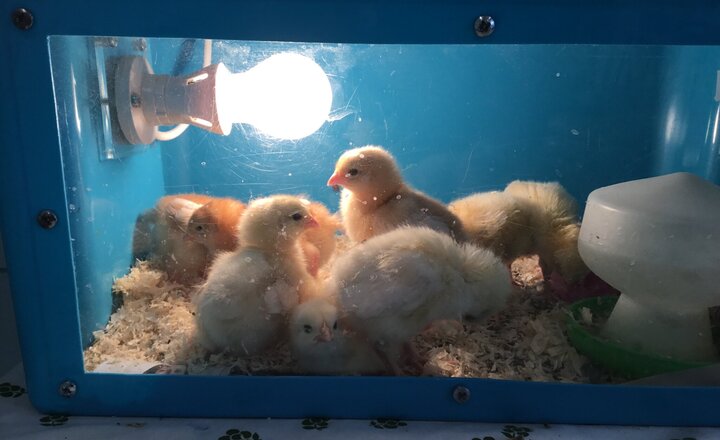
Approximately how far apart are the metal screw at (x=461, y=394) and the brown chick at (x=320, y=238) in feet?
1.09

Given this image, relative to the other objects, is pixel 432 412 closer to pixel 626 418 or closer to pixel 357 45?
pixel 626 418

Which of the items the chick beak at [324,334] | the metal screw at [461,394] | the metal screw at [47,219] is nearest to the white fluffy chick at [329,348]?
the chick beak at [324,334]

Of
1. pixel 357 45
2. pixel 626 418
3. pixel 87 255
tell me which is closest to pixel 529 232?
pixel 626 418

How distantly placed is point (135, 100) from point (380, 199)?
482mm

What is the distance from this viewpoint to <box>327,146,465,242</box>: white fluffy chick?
915 mm

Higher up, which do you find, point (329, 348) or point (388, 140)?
point (388, 140)

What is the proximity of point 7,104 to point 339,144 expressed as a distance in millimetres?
489

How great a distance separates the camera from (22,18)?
0.71 meters

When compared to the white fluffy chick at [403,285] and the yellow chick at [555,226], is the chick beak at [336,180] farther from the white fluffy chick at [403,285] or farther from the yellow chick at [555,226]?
the yellow chick at [555,226]

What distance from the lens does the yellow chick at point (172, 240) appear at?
938 mm

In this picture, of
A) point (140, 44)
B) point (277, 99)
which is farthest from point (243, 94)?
point (140, 44)

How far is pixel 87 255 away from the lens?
884 mm

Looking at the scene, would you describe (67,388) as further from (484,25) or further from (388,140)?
(484,25)

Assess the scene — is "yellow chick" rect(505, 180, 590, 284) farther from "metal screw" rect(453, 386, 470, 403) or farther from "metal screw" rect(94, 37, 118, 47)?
"metal screw" rect(94, 37, 118, 47)
